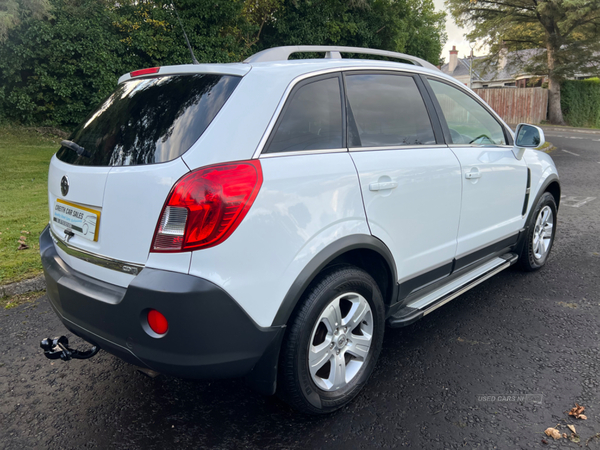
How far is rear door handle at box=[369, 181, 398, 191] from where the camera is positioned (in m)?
2.51

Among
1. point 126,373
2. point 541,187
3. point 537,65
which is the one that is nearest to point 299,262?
point 126,373

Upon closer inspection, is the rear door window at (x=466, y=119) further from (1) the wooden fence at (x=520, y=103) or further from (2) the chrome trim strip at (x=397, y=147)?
(1) the wooden fence at (x=520, y=103)

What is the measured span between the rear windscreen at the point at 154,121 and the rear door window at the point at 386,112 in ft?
2.46

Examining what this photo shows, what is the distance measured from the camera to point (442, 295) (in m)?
3.09

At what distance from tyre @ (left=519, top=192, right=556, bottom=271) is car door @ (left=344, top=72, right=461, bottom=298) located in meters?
1.48

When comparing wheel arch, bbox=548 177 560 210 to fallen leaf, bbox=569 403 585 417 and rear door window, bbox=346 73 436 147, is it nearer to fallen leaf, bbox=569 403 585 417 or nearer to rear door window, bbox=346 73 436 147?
rear door window, bbox=346 73 436 147

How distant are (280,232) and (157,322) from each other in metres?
0.63

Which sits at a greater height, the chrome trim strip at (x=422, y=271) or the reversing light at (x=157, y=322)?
the reversing light at (x=157, y=322)

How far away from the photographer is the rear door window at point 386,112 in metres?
2.68

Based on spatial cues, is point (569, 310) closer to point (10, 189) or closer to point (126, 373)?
point (126, 373)

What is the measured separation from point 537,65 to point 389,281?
1363 inches

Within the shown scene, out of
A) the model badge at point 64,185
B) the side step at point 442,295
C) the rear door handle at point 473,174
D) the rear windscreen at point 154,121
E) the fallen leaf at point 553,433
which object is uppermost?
the rear windscreen at point 154,121

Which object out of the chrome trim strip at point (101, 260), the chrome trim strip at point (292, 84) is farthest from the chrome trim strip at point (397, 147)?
the chrome trim strip at point (101, 260)

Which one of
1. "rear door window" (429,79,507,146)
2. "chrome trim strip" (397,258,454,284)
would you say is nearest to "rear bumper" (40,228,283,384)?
"chrome trim strip" (397,258,454,284)
